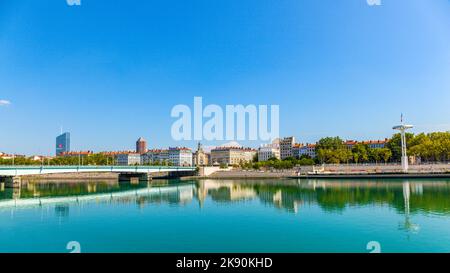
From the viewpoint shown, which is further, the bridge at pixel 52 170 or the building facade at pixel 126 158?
the building facade at pixel 126 158

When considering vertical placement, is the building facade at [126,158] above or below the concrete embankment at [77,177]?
above

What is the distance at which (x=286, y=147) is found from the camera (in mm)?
51781

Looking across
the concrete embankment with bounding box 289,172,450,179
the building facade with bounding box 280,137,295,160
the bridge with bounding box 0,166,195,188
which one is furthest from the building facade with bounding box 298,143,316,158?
the bridge with bounding box 0,166,195,188

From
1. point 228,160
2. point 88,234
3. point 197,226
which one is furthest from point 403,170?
Answer: point 228,160

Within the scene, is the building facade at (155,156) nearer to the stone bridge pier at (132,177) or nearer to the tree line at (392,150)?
the stone bridge pier at (132,177)

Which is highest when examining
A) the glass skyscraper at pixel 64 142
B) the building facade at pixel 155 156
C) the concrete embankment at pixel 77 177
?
the glass skyscraper at pixel 64 142

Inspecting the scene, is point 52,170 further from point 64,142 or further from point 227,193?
point 64,142

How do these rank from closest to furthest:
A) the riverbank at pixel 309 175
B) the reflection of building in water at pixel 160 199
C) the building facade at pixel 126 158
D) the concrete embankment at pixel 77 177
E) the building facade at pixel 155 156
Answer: the reflection of building in water at pixel 160 199 → the riverbank at pixel 309 175 → the concrete embankment at pixel 77 177 → the building facade at pixel 126 158 → the building facade at pixel 155 156

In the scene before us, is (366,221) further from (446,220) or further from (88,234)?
(88,234)

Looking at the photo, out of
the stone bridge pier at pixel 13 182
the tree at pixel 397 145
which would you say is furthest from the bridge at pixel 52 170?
the tree at pixel 397 145

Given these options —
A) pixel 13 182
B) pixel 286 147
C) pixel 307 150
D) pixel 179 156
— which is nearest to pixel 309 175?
pixel 13 182

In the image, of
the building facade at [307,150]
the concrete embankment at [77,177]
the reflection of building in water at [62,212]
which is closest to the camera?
the reflection of building in water at [62,212]

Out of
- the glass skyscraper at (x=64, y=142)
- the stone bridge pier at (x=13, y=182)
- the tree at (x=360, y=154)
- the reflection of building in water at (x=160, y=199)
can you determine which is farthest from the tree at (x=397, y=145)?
the glass skyscraper at (x=64, y=142)

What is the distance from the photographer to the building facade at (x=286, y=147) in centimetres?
5131
